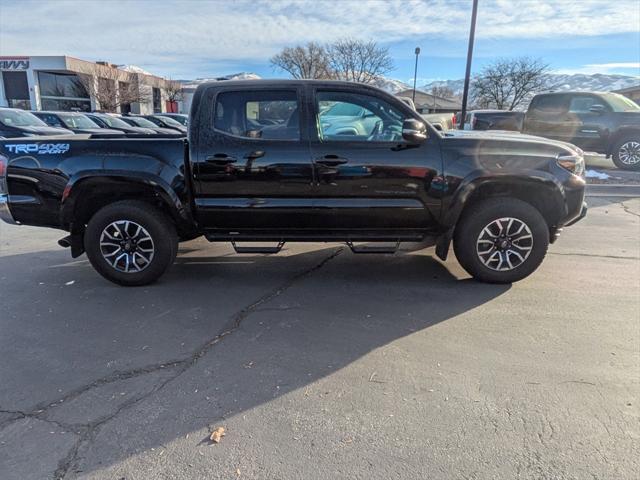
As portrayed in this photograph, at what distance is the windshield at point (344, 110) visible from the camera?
450 cm

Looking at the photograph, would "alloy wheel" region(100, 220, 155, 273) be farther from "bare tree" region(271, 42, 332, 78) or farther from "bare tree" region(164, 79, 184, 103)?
"bare tree" region(164, 79, 184, 103)

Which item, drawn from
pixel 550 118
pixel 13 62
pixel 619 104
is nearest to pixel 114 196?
pixel 550 118

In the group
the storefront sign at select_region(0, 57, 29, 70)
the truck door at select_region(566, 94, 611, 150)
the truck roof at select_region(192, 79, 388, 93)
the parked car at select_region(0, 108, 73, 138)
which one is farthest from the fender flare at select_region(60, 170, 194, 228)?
the storefront sign at select_region(0, 57, 29, 70)

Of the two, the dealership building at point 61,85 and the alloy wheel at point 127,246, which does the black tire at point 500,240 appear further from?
the dealership building at point 61,85

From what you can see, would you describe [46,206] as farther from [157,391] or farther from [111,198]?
[157,391]

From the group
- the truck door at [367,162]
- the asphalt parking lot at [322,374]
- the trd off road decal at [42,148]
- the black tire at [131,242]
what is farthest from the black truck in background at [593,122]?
the trd off road decal at [42,148]

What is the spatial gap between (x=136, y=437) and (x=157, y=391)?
44 cm

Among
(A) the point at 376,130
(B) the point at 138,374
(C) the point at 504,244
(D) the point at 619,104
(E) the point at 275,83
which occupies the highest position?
(D) the point at 619,104

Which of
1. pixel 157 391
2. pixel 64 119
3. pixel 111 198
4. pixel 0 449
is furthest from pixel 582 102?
pixel 64 119

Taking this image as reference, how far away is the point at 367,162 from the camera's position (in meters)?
4.39

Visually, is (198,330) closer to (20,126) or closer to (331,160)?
(331,160)

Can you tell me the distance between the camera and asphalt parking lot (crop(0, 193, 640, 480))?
2.37 meters

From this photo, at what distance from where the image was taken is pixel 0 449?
2426 mm

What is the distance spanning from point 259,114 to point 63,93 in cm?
5127
